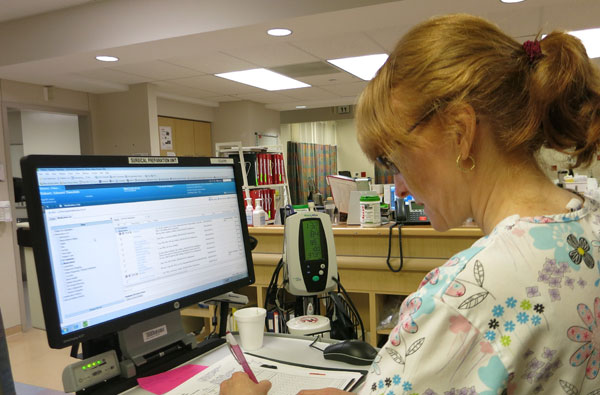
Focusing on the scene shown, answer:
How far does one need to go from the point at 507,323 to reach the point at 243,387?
1.52 ft

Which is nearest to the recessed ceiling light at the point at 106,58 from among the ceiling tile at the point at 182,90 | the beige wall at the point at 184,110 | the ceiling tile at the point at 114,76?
the ceiling tile at the point at 114,76

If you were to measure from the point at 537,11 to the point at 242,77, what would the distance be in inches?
115

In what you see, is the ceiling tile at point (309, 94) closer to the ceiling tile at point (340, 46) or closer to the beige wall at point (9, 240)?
the ceiling tile at point (340, 46)

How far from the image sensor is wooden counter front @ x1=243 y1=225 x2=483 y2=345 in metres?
2.31

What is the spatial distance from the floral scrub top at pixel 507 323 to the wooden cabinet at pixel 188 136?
17.9ft

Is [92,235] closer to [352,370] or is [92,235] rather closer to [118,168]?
[118,168]

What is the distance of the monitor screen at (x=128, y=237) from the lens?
810 millimetres

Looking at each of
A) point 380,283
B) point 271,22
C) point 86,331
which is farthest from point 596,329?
point 271,22

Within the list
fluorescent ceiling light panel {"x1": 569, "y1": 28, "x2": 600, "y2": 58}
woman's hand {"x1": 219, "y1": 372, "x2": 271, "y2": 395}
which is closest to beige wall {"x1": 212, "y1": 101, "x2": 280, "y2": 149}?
fluorescent ceiling light panel {"x1": 569, "y1": 28, "x2": 600, "y2": 58}

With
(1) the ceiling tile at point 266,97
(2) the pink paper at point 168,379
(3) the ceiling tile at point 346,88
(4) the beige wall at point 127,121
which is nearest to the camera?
(2) the pink paper at point 168,379

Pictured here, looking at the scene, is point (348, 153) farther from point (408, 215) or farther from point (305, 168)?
point (408, 215)

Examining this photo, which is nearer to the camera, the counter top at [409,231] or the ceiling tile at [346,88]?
the counter top at [409,231]

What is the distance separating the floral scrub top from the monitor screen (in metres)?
0.54

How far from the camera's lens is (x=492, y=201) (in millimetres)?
703
